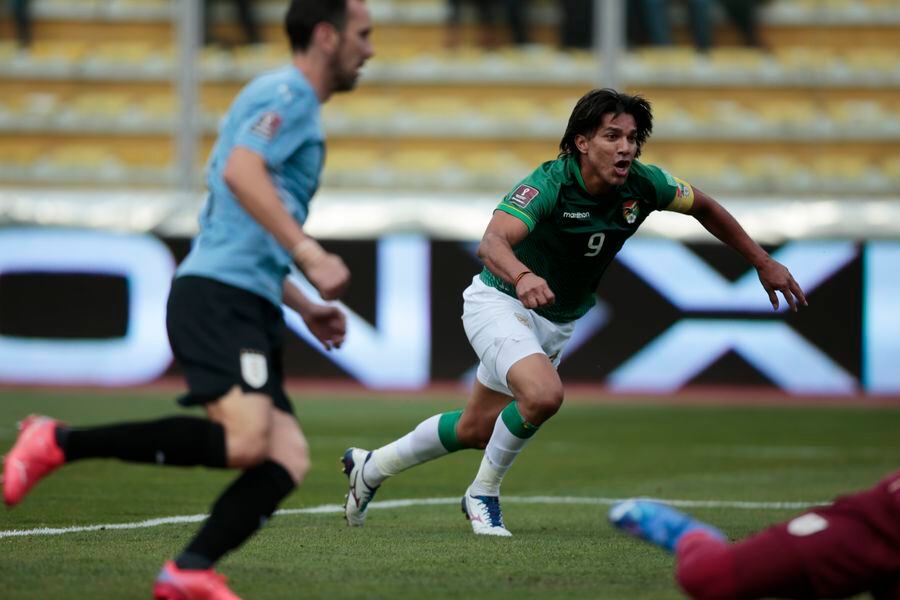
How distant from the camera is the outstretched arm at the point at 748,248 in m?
6.43

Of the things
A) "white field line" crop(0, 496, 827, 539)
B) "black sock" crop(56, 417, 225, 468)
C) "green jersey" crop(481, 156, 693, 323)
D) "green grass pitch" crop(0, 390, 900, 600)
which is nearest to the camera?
"black sock" crop(56, 417, 225, 468)

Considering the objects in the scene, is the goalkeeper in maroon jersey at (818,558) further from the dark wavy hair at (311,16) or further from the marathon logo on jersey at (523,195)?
the marathon logo on jersey at (523,195)

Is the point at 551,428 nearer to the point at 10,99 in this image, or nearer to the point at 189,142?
the point at 189,142

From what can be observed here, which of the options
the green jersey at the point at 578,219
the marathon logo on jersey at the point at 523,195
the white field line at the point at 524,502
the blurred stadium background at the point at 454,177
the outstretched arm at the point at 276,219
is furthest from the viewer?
the blurred stadium background at the point at 454,177

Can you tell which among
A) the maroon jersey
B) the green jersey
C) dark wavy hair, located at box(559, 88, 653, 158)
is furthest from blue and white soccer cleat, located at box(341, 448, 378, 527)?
the maroon jersey

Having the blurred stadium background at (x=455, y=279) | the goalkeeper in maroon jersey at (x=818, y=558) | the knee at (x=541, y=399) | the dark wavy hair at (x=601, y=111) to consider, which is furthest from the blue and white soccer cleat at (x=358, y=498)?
the goalkeeper in maroon jersey at (x=818, y=558)

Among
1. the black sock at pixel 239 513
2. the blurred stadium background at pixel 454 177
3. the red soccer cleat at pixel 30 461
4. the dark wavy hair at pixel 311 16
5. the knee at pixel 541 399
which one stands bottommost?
the blurred stadium background at pixel 454 177

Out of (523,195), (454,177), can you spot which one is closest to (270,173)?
(523,195)

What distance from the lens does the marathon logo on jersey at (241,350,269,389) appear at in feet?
14.3

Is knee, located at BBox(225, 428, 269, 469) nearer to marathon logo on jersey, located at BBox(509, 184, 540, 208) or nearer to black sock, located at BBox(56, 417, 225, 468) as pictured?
black sock, located at BBox(56, 417, 225, 468)

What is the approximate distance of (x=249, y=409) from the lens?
4328 millimetres

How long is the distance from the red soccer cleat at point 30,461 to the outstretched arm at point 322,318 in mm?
886

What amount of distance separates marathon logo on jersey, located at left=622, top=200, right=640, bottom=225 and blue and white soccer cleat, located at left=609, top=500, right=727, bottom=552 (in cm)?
251

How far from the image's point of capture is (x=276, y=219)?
4219 millimetres
